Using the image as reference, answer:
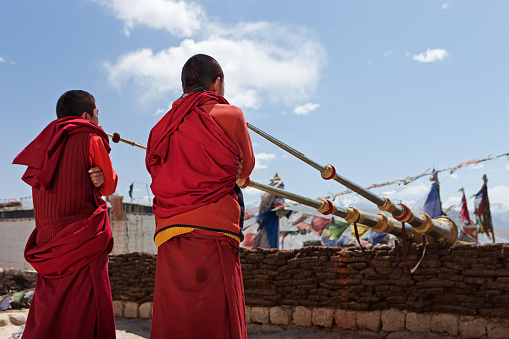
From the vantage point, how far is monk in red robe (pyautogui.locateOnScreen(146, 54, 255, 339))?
223 centimetres

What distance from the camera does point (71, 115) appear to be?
10.7 ft

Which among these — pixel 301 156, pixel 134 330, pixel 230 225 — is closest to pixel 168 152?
pixel 230 225

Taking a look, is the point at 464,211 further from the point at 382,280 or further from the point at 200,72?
the point at 200,72

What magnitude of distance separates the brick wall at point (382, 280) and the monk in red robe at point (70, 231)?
11.7ft

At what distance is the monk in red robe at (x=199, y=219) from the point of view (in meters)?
2.23

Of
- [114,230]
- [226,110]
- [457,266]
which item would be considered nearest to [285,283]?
[457,266]

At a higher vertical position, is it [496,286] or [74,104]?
[74,104]

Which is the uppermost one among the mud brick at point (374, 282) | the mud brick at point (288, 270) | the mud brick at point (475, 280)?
the mud brick at point (288, 270)

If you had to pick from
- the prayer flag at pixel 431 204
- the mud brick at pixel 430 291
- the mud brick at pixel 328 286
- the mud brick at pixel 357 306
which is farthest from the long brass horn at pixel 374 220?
the prayer flag at pixel 431 204

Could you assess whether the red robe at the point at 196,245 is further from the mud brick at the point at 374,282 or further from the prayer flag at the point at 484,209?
the prayer flag at the point at 484,209

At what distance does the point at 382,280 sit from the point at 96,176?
3908mm

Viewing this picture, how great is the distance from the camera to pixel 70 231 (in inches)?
111

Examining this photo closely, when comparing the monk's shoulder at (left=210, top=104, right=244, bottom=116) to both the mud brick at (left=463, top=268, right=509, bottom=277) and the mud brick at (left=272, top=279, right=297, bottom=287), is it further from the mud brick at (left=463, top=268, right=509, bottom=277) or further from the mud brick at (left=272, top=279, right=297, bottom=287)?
the mud brick at (left=272, top=279, right=297, bottom=287)

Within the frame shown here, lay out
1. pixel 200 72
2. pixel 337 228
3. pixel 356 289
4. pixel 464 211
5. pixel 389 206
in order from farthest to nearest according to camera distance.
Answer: pixel 464 211 → pixel 337 228 → pixel 356 289 → pixel 389 206 → pixel 200 72
